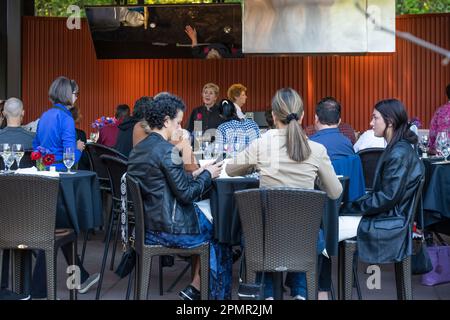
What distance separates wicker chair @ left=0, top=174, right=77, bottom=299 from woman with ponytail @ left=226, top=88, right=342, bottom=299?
3.72 feet

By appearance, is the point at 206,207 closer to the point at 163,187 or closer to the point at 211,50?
the point at 163,187

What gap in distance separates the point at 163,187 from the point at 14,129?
233 cm

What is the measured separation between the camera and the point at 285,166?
14.6 feet

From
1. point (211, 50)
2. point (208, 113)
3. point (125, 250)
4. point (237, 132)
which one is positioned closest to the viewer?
point (125, 250)

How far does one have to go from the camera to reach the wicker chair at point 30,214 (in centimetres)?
453

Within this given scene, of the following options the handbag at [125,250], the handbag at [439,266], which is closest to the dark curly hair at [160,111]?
the handbag at [125,250]

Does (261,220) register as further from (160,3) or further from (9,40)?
(9,40)

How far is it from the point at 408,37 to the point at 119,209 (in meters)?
4.62

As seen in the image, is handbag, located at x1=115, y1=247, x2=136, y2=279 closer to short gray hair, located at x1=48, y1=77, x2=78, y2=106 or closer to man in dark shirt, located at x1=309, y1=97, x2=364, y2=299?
man in dark shirt, located at x1=309, y1=97, x2=364, y2=299

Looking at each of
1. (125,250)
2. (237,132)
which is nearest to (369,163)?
(237,132)

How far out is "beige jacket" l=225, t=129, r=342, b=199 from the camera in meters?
4.44

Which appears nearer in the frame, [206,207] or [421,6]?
[206,207]

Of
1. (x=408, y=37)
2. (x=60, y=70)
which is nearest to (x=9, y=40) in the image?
(x=60, y=70)

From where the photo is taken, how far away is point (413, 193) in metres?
4.54
